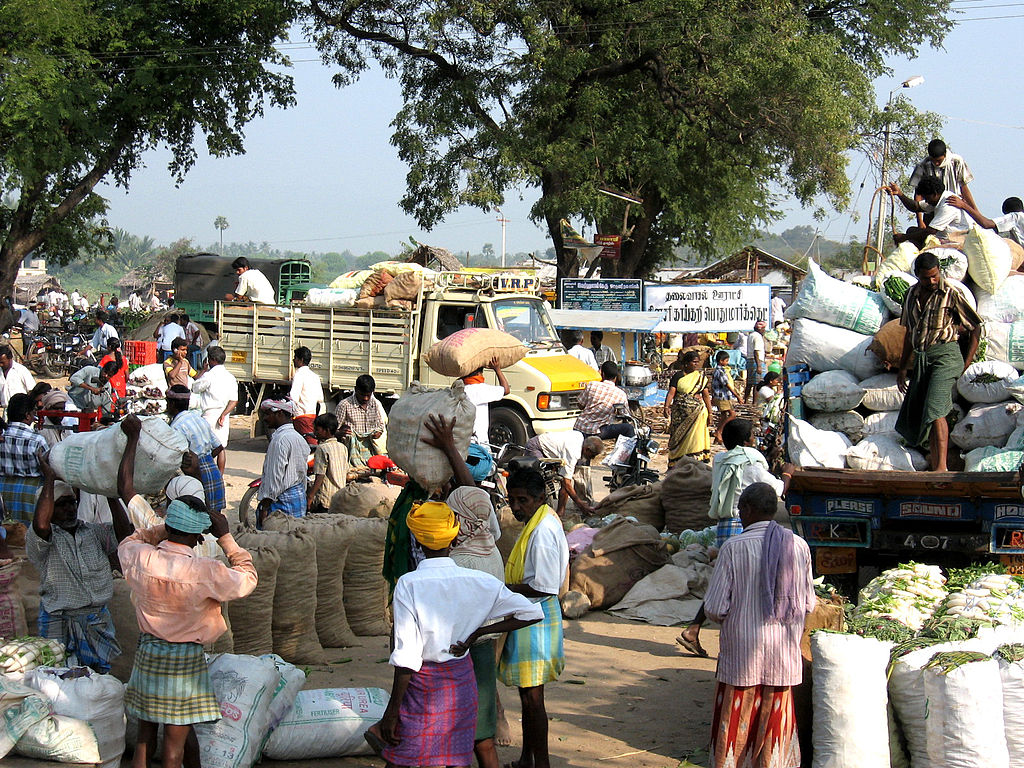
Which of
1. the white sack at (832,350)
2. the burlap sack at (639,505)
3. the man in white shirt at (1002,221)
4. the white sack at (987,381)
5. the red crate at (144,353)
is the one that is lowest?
the burlap sack at (639,505)

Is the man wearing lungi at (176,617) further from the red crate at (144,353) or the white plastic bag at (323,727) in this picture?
the red crate at (144,353)

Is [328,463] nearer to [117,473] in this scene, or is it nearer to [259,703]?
[117,473]

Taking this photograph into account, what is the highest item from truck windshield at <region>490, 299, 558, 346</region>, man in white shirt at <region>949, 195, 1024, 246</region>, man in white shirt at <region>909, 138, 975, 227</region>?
man in white shirt at <region>909, 138, 975, 227</region>

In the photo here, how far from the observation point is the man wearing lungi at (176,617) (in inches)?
167

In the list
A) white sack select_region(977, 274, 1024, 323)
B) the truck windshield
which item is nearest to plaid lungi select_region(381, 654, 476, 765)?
white sack select_region(977, 274, 1024, 323)

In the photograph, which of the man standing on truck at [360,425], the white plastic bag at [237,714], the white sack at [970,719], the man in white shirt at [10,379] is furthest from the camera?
the man in white shirt at [10,379]

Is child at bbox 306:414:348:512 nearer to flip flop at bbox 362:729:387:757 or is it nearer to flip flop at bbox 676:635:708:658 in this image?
flip flop at bbox 676:635:708:658

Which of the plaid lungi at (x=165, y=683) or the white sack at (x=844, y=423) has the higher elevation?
the white sack at (x=844, y=423)

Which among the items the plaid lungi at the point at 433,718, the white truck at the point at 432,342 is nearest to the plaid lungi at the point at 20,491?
the plaid lungi at the point at 433,718

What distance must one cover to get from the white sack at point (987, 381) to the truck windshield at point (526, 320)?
7216 millimetres

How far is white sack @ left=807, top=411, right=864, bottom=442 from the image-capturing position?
7906 mm

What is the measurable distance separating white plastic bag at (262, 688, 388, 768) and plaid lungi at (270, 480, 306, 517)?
9.28 feet

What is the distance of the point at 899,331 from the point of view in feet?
26.1

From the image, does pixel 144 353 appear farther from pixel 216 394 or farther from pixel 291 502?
pixel 291 502
